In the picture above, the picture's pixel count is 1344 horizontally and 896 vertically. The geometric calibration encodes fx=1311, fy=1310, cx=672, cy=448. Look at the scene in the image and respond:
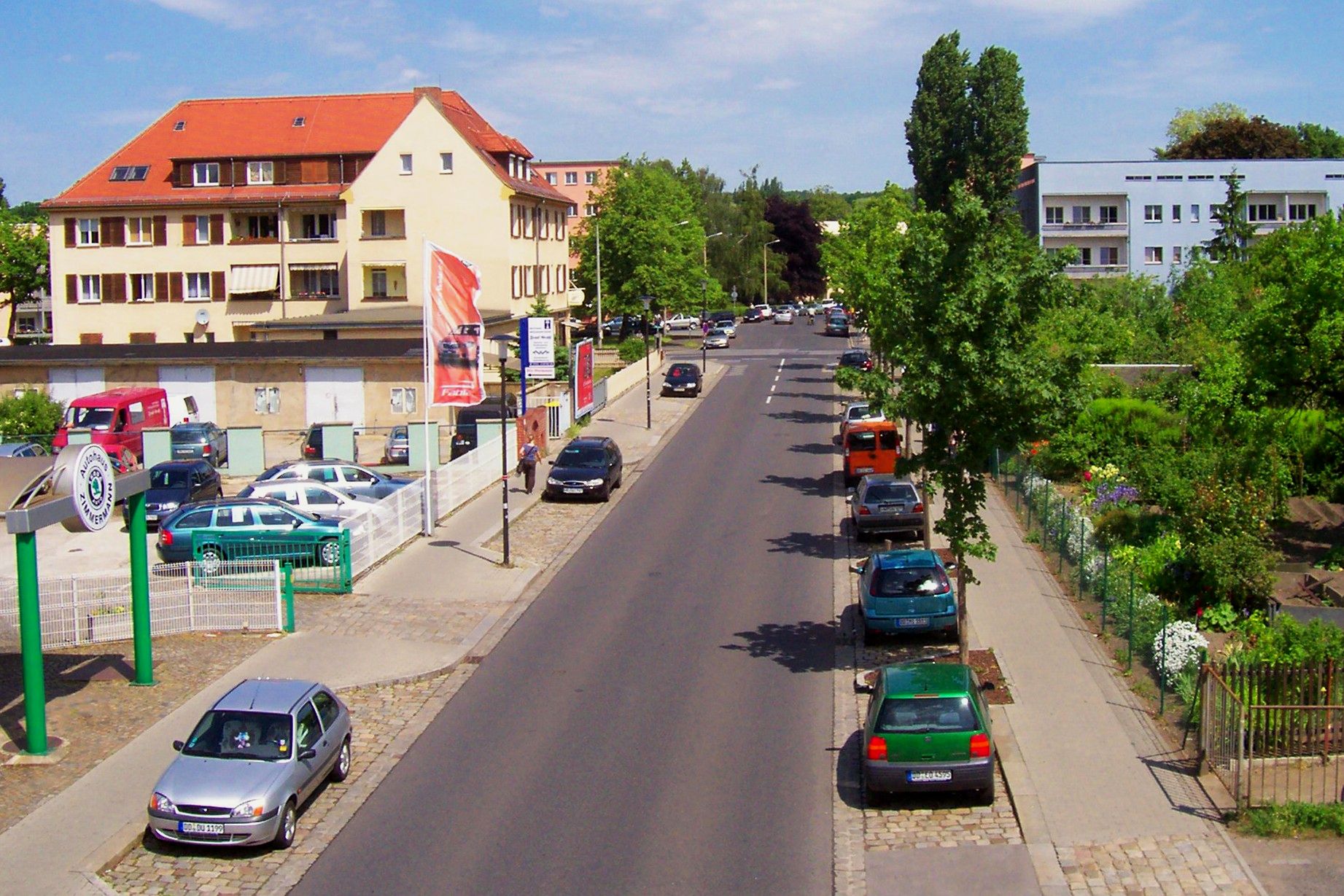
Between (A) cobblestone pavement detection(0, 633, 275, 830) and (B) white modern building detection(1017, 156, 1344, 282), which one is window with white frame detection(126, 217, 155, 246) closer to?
(A) cobblestone pavement detection(0, 633, 275, 830)

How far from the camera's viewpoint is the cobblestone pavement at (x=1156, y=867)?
12266 millimetres

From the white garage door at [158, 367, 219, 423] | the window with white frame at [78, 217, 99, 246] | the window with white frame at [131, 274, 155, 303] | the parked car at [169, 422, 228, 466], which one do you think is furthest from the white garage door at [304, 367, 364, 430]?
the window with white frame at [78, 217, 99, 246]

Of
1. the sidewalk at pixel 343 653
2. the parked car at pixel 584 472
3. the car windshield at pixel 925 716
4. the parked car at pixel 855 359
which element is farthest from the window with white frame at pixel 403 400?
the car windshield at pixel 925 716

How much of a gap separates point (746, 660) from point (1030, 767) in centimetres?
625

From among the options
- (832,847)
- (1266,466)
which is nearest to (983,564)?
(1266,466)

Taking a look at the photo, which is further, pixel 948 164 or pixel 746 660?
pixel 948 164

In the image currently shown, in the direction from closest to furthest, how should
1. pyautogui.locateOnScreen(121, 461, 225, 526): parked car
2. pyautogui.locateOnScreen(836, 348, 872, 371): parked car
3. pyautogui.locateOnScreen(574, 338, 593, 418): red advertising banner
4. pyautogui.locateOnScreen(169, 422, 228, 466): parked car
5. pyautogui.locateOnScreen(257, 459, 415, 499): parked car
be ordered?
pyautogui.locateOnScreen(257, 459, 415, 499): parked car
pyautogui.locateOnScreen(121, 461, 225, 526): parked car
pyautogui.locateOnScreen(169, 422, 228, 466): parked car
pyautogui.locateOnScreen(574, 338, 593, 418): red advertising banner
pyautogui.locateOnScreen(836, 348, 872, 371): parked car

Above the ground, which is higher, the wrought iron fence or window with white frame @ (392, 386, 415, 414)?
window with white frame @ (392, 386, 415, 414)

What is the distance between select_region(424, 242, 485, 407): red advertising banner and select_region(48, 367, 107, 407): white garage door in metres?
24.2

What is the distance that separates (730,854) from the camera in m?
13.5

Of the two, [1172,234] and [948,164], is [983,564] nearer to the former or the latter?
[948,164]

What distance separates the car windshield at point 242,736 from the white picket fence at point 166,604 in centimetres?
805

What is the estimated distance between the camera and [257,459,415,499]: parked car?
3186 cm

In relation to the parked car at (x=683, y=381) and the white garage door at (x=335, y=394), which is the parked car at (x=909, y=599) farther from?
the parked car at (x=683, y=381)
